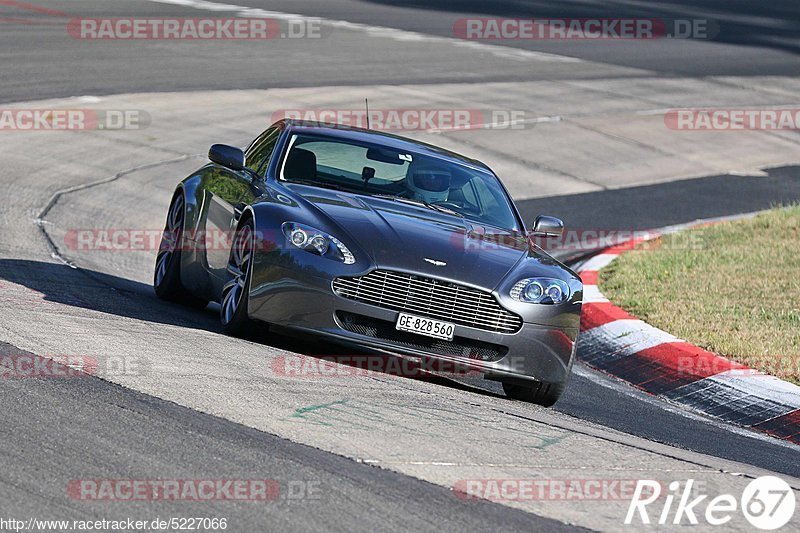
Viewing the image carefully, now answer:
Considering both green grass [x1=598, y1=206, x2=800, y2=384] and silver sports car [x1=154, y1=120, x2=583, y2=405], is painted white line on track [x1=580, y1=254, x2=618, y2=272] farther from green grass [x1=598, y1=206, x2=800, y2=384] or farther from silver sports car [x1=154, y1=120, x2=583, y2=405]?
silver sports car [x1=154, y1=120, x2=583, y2=405]

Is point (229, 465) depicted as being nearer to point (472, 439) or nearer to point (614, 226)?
point (472, 439)

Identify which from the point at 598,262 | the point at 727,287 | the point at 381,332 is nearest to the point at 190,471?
the point at 381,332

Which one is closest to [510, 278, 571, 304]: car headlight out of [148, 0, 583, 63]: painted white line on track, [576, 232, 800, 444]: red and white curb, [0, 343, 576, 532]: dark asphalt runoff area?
[576, 232, 800, 444]: red and white curb

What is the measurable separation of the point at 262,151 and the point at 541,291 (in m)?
2.57

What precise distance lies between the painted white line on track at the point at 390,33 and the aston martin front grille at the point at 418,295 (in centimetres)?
1978

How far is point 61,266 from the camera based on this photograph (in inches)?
403

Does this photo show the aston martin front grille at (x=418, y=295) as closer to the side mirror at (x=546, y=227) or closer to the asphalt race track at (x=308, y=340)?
the asphalt race track at (x=308, y=340)

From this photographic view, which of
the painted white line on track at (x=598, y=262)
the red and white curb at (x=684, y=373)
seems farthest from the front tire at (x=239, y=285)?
the painted white line on track at (x=598, y=262)

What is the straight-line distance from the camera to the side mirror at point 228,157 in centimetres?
886

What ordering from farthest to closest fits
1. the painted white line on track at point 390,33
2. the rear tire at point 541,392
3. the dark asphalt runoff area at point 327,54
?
the painted white line on track at point 390,33
the dark asphalt runoff area at point 327,54
the rear tire at point 541,392

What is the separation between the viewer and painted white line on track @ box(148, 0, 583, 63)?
89.4 feet

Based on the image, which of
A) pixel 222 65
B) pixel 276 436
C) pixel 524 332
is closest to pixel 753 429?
pixel 524 332

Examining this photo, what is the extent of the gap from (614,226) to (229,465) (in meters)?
10.9

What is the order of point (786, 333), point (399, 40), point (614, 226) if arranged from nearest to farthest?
point (786, 333)
point (614, 226)
point (399, 40)
